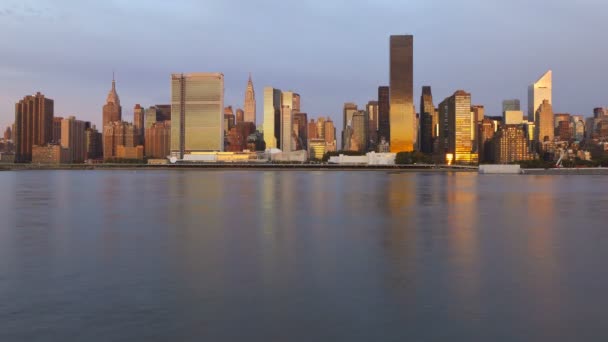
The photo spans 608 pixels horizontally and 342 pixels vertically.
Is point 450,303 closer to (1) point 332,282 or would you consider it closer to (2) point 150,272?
(1) point 332,282

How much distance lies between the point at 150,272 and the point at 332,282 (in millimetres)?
7754

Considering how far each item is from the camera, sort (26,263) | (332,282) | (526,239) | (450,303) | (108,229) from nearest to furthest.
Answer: (450,303) < (332,282) < (26,263) < (526,239) < (108,229)

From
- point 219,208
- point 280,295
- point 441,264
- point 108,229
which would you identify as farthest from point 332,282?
point 219,208

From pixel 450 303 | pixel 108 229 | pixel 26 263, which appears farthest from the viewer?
pixel 108 229

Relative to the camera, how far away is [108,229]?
37625 mm

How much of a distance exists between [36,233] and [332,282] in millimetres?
23755

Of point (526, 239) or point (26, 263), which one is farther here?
point (526, 239)

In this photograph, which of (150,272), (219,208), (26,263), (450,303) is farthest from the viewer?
(219,208)

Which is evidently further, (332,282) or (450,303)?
(332,282)

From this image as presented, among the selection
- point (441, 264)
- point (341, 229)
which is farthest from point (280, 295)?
point (341, 229)

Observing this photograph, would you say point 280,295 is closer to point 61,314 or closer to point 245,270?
point 245,270

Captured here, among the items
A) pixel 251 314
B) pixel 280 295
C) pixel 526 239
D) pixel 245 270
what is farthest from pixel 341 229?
pixel 251 314

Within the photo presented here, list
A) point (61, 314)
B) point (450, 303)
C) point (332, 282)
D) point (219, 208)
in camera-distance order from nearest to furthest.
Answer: point (61, 314)
point (450, 303)
point (332, 282)
point (219, 208)

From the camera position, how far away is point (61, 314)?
16453mm
